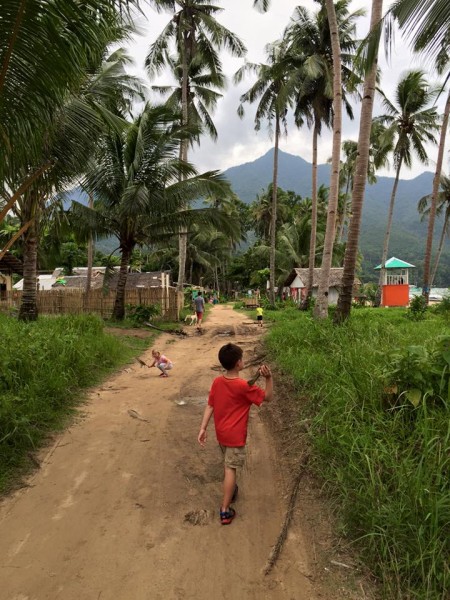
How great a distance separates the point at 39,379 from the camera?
542cm

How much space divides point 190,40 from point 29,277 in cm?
1531

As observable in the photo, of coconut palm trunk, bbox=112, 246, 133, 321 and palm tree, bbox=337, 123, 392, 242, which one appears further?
palm tree, bbox=337, 123, 392, 242

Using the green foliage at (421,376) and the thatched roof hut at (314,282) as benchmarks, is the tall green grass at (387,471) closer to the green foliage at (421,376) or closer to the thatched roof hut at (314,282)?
the green foliage at (421,376)

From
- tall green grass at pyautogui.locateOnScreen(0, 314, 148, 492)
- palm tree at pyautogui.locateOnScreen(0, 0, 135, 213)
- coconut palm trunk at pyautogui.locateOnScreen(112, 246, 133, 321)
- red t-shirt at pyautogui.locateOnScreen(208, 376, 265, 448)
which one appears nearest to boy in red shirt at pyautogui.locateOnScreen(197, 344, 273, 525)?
red t-shirt at pyautogui.locateOnScreen(208, 376, 265, 448)

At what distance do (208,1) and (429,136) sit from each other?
571 inches

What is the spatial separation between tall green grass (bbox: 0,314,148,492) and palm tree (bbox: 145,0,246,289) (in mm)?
12712

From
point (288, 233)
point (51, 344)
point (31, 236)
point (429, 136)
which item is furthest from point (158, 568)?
Answer: point (288, 233)

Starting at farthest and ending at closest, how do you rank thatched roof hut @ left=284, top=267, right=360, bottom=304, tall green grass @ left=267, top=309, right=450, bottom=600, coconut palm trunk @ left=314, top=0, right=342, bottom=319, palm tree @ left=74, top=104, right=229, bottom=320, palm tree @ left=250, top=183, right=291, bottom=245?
palm tree @ left=250, top=183, right=291, bottom=245 → thatched roof hut @ left=284, top=267, right=360, bottom=304 → palm tree @ left=74, top=104, right=229, bottom=320 → coconut palm trunk @ left=314, top=0, right=342, bottom=319 → tall green grass @ left=267, top=309, right=450, bottom=600

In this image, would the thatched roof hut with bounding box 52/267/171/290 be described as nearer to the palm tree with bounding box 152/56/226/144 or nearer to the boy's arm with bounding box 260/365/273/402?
the palm tree with bounding box 152/56/226/144

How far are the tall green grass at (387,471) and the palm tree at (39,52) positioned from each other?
13.3 feet

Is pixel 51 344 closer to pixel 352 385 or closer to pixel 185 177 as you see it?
pixel 352 385

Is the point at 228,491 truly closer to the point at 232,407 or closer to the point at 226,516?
the point at 226,516

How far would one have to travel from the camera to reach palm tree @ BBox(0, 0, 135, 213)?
3.15 meters

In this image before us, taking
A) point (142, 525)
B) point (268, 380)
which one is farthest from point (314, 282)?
point (142, 525)
